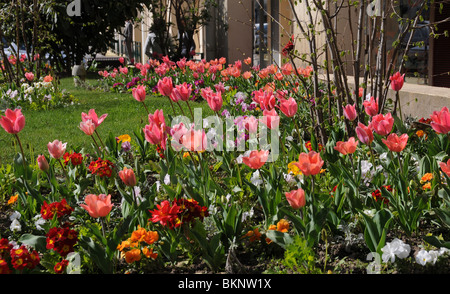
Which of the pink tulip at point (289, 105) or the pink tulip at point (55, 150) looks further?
the pink tulip at point (289, 105)

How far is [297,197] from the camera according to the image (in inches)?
81.4

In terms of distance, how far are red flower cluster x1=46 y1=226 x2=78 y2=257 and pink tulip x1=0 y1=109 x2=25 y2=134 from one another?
0.78 metres

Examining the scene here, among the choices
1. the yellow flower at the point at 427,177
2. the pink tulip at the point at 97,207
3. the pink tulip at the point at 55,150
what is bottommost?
the yellow flower at the point at 427,177

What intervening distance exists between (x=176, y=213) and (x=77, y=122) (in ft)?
15.3

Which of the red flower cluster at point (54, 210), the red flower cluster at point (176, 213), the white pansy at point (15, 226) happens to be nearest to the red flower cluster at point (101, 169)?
the white pansy at point (15, 226)

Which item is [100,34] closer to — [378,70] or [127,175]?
[378,70]

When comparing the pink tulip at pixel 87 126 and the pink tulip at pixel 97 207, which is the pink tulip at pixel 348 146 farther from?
the pink tulip at pixel 87 126

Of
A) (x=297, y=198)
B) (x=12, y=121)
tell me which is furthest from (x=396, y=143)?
(x=12, y=121)

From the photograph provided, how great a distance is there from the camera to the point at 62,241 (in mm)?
2109

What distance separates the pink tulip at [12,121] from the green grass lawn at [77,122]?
4.99 feet

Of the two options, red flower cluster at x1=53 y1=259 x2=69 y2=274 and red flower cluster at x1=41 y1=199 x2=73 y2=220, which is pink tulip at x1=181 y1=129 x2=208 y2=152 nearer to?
red flower cluster at x1=41 y1=199 x2=73 y2=220

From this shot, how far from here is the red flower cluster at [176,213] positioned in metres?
2.13

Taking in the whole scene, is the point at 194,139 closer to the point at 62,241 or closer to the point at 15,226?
the point at 62,241
